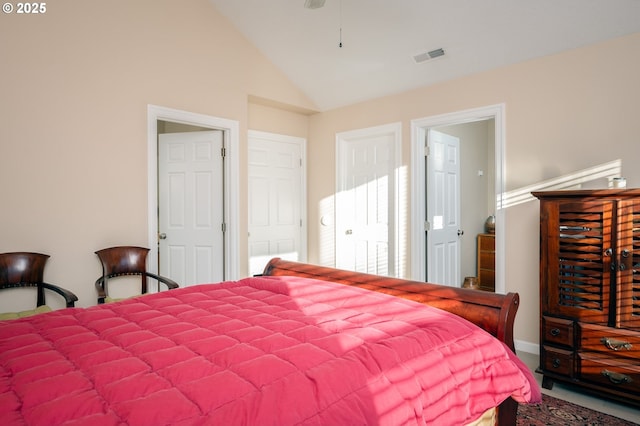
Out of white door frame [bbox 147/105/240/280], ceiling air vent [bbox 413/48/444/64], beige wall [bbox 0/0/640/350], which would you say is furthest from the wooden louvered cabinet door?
white door frame [bbox 147/105/240/280]

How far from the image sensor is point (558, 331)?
2746 millimetres

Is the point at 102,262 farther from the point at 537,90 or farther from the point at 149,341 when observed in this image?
the point at 537,90

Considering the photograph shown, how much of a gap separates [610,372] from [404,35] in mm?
3068

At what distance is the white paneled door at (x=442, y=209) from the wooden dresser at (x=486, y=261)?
1.27 m

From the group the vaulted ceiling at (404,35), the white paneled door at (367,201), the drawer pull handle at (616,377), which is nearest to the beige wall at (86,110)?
the vaulted ceiling at (404,35)

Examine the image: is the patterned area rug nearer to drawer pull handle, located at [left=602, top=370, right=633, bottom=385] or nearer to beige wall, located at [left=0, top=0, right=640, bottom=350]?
drawer pull handle, located at [left=602, top=370, right=633, bottom=385]

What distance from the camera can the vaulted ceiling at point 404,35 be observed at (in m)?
2.94

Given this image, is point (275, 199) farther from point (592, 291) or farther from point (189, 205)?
point (592, 291)


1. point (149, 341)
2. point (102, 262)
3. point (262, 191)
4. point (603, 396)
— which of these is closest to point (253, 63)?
point (262, 191)

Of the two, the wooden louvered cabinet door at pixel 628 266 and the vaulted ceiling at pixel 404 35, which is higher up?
the vaulted ceiling at pixel 404 35

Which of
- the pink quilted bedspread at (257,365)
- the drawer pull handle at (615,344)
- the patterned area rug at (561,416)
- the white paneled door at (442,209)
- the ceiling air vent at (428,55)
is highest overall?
the ceiling air vent at (428,55)

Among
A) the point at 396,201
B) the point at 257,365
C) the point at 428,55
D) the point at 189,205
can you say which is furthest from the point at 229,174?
the point at 257,365

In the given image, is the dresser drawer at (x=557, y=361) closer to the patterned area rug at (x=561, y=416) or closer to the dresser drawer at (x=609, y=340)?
the dresser drawer at (x=609, y=340)

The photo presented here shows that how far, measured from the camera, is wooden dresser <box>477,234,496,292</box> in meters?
5.66
